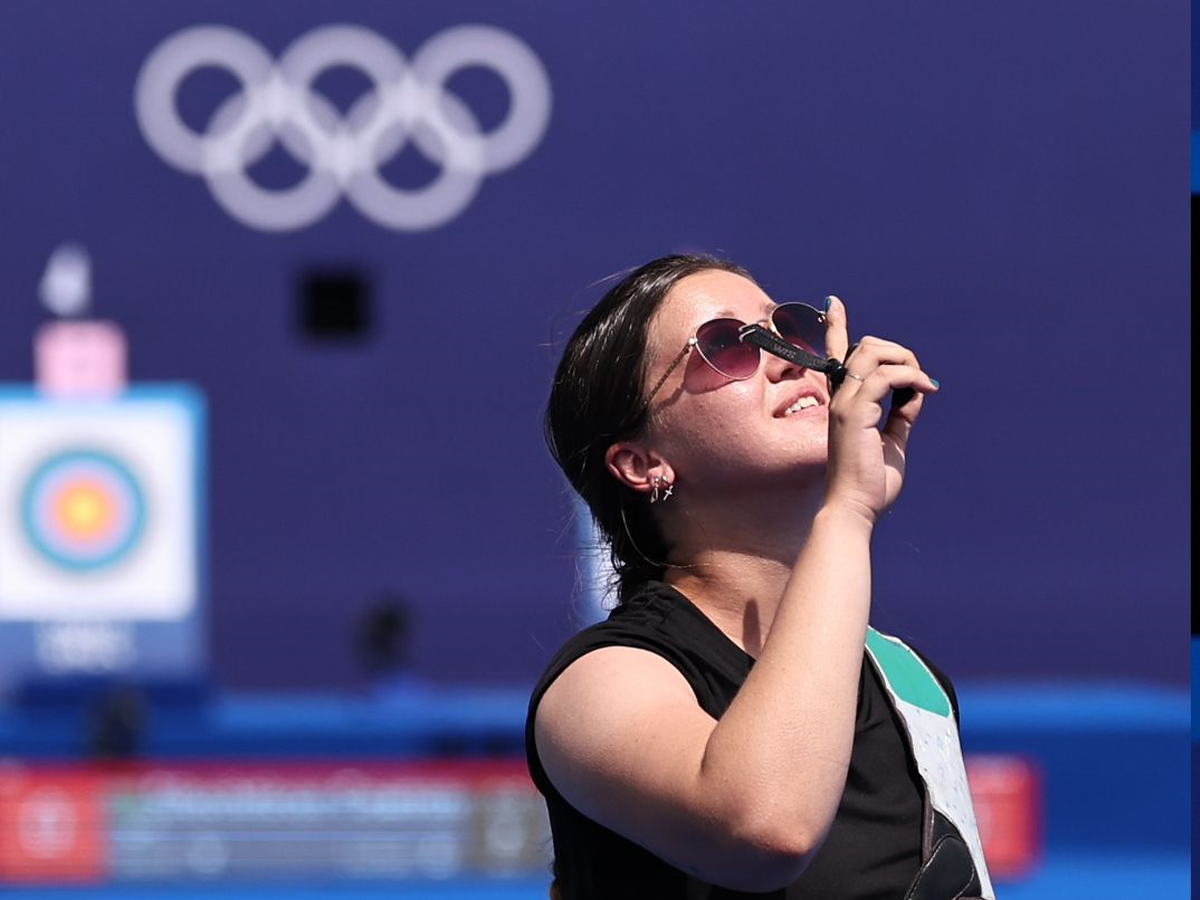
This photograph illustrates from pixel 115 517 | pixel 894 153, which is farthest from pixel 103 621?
pixel 894 153

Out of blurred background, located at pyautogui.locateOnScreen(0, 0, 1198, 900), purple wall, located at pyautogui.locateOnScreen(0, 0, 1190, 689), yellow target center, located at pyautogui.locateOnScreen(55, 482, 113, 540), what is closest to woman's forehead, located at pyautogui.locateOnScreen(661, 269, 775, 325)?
blurred background, located at pyautogui.locateOnScreen(0, 0, 1198, 900)

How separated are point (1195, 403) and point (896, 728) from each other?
348 mm

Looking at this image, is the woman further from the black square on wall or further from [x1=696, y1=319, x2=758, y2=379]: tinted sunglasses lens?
the black square on wall

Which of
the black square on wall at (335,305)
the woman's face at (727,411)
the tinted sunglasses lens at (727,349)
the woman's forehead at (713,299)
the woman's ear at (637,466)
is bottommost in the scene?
the black square on wall at (335,305)

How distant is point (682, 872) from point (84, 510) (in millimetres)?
5964

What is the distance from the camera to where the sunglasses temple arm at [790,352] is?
135 centimetres

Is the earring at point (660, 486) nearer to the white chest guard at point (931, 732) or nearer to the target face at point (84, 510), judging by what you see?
the white chest guard at point (931, 732)

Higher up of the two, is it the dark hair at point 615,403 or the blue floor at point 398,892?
→ the dark hair at point 615,403

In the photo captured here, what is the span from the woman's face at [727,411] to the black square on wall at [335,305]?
224 inches

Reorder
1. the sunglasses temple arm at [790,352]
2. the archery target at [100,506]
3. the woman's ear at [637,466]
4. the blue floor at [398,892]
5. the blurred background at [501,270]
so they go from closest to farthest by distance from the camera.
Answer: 1. the sunglasses temple arm at [790,352]
2. the woman's ear at [637,466]
3. the blue floor at [398,892]
4. the archery target at [100,506]
5. the blurred background at [501,270]

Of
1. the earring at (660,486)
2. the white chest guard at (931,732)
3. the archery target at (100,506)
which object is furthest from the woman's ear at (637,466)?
the archery target at (100,506)

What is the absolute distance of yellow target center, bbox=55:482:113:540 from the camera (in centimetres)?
693

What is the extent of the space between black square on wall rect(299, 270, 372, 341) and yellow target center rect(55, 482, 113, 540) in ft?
3.23

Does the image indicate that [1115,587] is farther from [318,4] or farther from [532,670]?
[318,4]
